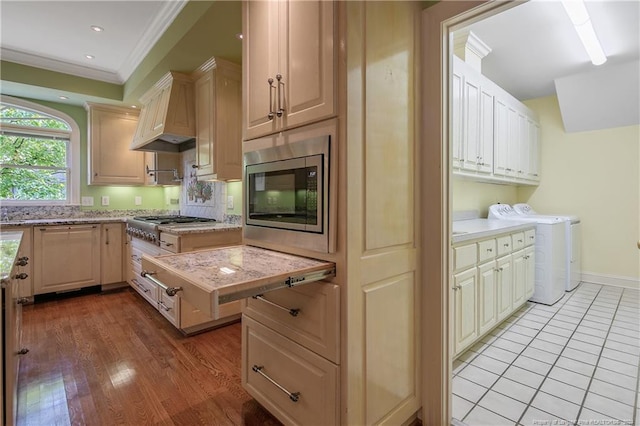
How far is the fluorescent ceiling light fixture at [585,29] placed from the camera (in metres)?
2.21

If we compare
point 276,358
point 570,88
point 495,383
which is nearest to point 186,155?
point 276,358

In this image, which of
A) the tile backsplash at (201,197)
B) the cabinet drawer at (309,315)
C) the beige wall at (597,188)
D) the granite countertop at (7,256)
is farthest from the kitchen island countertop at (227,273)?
the beige wall at (597,188)

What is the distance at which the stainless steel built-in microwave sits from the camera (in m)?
1.24

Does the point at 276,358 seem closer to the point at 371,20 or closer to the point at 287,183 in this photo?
the point at 287,183

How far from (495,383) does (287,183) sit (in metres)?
1.80

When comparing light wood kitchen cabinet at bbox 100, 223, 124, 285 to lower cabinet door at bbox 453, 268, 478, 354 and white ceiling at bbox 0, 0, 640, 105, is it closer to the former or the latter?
white ceiling at bbox 0, 0, 640, 105

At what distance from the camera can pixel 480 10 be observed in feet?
4.22

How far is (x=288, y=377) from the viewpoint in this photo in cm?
140

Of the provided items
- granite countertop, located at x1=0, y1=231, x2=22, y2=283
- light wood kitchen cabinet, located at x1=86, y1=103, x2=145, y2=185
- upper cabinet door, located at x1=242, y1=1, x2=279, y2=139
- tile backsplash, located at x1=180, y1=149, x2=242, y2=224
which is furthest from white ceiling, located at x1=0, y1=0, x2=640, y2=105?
granite countertop, located at x1=0, y1=231, x2=22, y2=283

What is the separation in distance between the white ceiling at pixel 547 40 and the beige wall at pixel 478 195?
129 centimetres

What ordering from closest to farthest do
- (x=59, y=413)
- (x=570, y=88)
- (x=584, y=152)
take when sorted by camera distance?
(x=59, y=413) < (x=570, y=88) < (x=584, y=152)

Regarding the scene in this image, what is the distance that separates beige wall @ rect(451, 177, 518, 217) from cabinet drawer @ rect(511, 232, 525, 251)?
604 millimetres

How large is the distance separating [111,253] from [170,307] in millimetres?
1751

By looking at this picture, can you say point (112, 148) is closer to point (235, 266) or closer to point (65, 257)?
point (65, 257)
